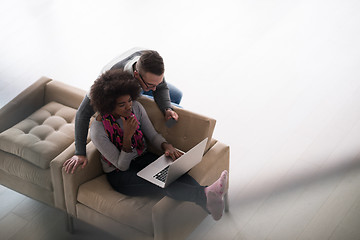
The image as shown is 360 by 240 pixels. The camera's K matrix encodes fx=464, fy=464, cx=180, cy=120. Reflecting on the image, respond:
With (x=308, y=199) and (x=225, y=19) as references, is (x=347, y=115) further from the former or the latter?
(x=225, y=19)

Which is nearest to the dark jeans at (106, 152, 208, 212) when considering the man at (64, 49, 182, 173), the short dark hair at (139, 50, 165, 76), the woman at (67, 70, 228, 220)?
the woman at (67, 70, 228, 220)

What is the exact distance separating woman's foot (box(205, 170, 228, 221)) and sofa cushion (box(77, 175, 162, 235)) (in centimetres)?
14

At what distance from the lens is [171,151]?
1.43 metres

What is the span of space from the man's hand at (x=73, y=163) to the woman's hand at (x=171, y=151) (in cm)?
25

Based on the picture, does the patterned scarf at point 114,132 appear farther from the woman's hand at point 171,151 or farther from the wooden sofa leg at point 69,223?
the wooden sofa leg at point 69,223

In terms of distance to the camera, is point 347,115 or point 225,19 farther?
point 225,19

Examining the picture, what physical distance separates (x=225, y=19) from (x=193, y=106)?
77 cm

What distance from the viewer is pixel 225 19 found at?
263 centimetres

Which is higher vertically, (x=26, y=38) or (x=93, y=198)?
(x=26, y=38)

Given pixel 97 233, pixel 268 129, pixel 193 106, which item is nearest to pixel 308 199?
pixel 268 129

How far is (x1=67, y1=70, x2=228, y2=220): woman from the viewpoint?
1303 millimetres

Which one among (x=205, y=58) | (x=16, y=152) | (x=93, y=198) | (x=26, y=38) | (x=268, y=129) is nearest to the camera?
(x=16, y=152)

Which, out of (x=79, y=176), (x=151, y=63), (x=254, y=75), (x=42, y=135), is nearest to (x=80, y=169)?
(x=79, y=176)

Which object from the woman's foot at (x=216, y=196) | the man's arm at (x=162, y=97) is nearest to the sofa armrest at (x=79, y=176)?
the man's arm at (x=162, y=97)
